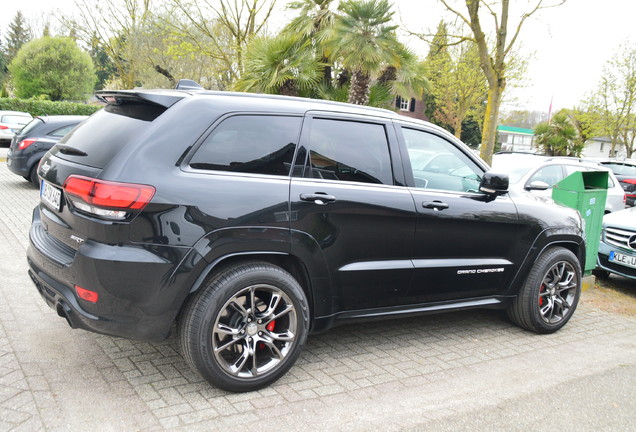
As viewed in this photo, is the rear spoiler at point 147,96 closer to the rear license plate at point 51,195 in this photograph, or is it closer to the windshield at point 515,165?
the rear license plate at point 51,195

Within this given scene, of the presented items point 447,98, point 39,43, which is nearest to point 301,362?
point 447,98

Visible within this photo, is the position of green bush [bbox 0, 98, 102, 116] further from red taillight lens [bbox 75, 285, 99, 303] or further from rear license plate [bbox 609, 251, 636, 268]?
red taillight lens [bbox 75, 285, 99, 303]

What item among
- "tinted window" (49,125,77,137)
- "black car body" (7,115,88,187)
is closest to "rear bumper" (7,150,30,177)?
"black car body" (7,115,88,187)

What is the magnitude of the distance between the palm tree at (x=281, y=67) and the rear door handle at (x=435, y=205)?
847cm

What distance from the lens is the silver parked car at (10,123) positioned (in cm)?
2219

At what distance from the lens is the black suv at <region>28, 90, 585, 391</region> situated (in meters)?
3.03

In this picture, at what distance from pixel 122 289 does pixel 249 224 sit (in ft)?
2.66

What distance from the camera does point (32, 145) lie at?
35.6 ft

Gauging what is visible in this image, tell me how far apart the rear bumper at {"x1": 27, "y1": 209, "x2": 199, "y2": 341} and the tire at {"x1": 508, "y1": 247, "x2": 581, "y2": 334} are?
319 centimetres

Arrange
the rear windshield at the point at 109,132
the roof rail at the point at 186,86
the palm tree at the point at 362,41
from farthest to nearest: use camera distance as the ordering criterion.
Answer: the palm tree at the point at 362,41 → the roof rail at the point at 186,86 → the rear windshield at the point at 109,132

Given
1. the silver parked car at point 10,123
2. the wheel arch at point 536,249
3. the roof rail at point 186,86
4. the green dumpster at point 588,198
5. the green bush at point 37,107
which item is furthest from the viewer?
the green bush at point 37,107

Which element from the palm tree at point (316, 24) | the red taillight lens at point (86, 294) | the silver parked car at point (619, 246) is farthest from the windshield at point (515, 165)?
the red taillight lens at point (86, 294)

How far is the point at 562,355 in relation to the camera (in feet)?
14.8

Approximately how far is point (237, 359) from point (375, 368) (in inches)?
43.5
